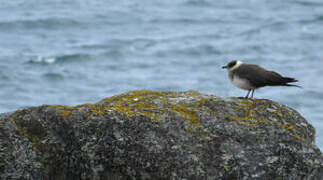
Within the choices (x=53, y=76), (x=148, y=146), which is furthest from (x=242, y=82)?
(x=53, y=76)

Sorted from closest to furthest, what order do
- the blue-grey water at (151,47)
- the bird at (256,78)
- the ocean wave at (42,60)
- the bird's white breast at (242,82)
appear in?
1. the bird at (256,78)
2. the bird's white breast at (242,82)
3. the blue-grey water at (151,47)
4. the ocean wave at (42,60)

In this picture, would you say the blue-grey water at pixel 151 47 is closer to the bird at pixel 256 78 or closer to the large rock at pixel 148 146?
the bird at pixel 256 78

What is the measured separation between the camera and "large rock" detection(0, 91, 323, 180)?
6.76 metres

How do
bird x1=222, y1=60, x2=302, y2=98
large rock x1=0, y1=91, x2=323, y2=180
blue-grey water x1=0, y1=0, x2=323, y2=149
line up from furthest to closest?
blue-grey water x1=0, y1=0, x2=323, y2=149 < bird x1=222, y1=60, x2=302, y2=98 < large rock x1=0, y1=91, x2=323, y2=180

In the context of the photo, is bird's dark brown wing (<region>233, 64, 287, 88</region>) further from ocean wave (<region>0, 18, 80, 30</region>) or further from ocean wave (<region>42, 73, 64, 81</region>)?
ocean wave (<region>0, 18, 80, 30</region>)

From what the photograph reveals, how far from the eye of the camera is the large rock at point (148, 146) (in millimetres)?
6762

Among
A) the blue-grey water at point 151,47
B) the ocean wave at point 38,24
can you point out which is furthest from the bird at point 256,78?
the ocean wave at point 38,24

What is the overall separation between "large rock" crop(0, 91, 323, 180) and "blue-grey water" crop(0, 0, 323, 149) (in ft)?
53.3

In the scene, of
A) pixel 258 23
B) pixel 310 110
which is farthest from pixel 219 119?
pixel 258 23

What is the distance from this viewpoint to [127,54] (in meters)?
33.2

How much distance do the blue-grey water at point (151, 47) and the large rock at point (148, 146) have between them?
16.2 metres

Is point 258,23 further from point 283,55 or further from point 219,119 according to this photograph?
point 219,119

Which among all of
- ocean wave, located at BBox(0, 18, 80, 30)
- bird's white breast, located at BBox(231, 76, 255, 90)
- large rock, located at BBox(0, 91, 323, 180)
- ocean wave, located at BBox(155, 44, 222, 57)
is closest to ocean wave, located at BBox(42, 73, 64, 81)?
ocean wave, located at BBox(155, 44, 222, 57)

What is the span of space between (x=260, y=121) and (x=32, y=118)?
3.14 metres
